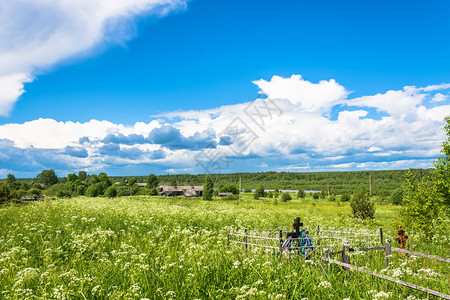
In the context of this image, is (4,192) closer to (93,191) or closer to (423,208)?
(423,208)

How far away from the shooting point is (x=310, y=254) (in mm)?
6809

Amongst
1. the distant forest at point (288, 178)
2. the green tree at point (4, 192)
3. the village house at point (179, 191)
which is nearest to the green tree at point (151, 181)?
the village house at point (179, 191)

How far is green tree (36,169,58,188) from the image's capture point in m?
129

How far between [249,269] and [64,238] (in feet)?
24.1

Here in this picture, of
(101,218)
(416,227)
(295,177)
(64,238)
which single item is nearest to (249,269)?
(64,238)

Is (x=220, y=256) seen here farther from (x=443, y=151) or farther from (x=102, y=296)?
(x=443, y=151)

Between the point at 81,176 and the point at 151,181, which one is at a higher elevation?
the point at 81,176

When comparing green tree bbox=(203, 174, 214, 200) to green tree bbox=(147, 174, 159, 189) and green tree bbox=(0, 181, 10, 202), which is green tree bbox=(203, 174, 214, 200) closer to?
green tree bbox=(0, 181, 10, 202)

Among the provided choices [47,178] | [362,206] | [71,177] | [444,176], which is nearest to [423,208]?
[444,176]

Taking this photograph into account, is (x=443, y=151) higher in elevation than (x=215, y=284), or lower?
higher

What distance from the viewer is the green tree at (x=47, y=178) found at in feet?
422

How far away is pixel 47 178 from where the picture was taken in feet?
425

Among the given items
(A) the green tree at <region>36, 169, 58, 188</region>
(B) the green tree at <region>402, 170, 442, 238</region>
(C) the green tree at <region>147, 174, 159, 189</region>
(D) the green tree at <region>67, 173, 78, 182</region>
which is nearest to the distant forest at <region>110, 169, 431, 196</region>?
(C) the green tree at <region>147, 174, 159, 189</region>

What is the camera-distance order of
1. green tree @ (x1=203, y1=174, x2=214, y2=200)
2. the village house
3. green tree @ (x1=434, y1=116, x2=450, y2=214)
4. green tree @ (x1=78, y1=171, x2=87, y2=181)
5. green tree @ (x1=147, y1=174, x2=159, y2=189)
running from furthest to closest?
green tree @ (x1=78, y1=171, x2=87, y2=181), green tree @ (x1=147, y1=174, x2=159, y2=189), the village house, green tree @ (x1=203, y1=174, x2=214, y2=200), green tree @ (x1=434, y1=116, x2=450, y2=214)
